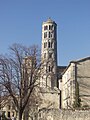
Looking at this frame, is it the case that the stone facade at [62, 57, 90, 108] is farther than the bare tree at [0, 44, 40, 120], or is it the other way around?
the stone facade at [62, 57, 90, 108]

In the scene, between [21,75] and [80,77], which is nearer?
[21,75]

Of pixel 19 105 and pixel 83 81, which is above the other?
pixel 83 81

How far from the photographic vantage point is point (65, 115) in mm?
48688

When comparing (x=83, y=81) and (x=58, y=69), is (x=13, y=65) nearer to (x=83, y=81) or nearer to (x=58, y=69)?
(x=83, y=81)

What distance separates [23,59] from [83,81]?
22627 mm

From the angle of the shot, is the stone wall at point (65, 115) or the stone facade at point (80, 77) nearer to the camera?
the stone wall at point (65, 115)

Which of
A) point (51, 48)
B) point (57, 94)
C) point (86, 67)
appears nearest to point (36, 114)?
point (86, 67)

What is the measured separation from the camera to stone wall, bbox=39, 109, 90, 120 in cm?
4465

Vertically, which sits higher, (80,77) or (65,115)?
(80,77)

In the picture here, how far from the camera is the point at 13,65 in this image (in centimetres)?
4534

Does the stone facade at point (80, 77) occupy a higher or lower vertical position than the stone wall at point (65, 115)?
higher

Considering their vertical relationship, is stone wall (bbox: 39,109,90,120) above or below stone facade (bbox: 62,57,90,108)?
below

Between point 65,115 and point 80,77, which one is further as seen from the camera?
point 80,77

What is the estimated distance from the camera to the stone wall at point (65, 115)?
4465 centimetres
